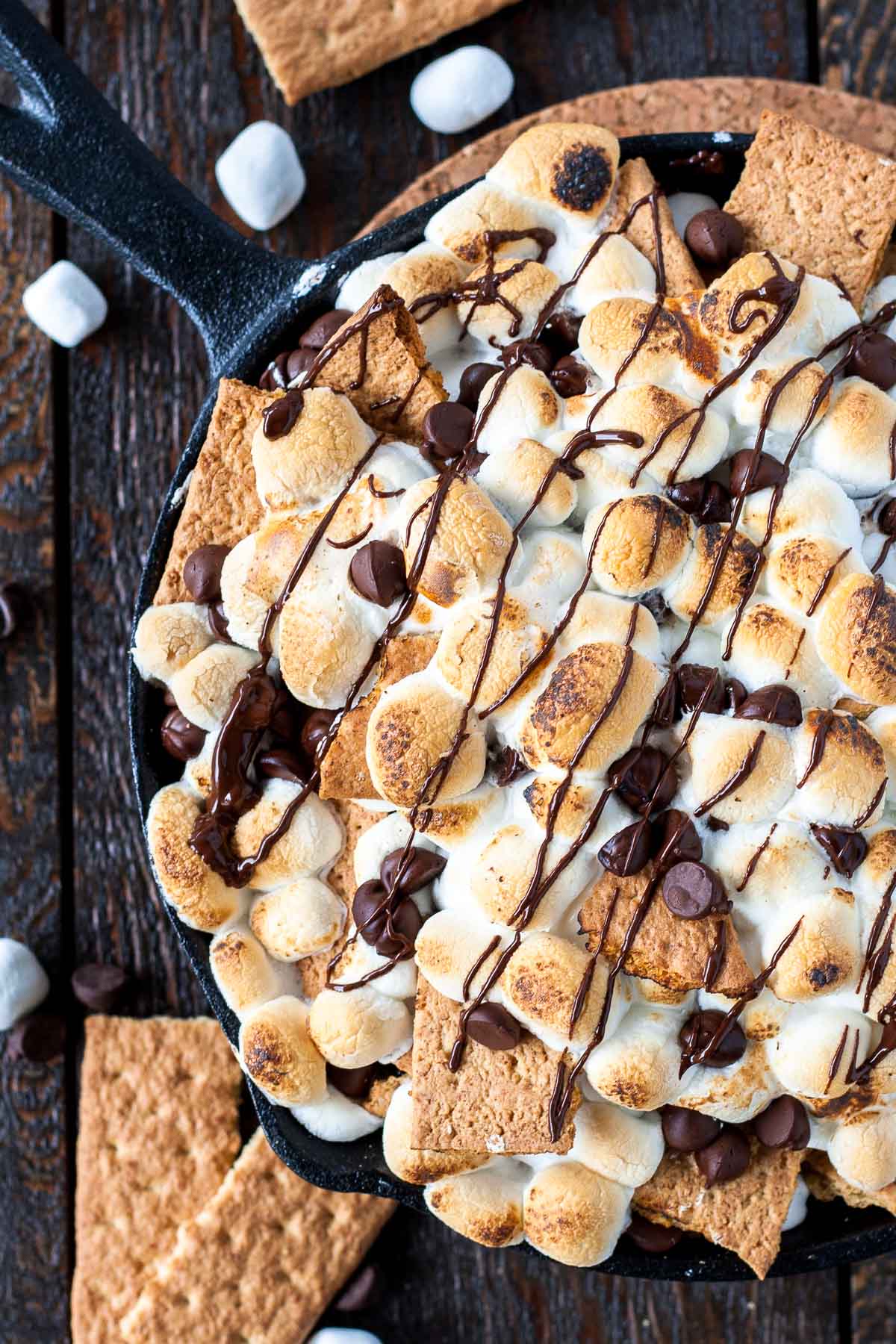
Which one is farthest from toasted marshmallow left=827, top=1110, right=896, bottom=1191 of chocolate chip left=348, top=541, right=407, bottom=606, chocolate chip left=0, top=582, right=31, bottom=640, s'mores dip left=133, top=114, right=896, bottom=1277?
chocolate chip left=0, top=582, right=31, bottom=640

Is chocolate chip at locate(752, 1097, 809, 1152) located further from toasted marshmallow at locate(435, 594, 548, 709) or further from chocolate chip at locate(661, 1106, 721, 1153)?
toasted marshmallow at locate(435, 594, 548, 709)

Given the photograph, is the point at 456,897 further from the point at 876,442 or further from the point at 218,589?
the point at 876,442

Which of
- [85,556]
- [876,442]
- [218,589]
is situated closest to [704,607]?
[876,442]

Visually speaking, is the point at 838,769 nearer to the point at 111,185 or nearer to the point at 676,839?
the point at 676,839

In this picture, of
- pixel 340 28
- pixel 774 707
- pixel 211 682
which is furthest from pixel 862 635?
pixel 340 28

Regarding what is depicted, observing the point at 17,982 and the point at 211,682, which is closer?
the point at 211,682

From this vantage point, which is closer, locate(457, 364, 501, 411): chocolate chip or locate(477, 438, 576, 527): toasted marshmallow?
locate(477, 438, 576, 527): toasted marshmallow
